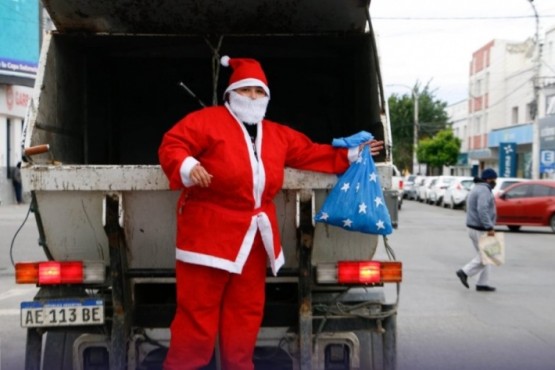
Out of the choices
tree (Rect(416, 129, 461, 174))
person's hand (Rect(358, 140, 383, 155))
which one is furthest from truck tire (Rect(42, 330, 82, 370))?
tree (Rect(416, 129, 461, 174))

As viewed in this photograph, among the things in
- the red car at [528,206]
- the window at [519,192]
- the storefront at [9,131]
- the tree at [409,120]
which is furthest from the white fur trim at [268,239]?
the tree at [409,120]

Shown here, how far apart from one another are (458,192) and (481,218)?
2380cm

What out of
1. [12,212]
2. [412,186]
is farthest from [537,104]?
[12,212]

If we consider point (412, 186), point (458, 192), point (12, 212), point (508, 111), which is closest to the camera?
point (12, 212)

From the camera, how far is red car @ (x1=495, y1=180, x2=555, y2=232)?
2095 cm

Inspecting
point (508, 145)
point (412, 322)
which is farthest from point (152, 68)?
point (508, 145)

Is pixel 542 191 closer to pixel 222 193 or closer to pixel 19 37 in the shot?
pixel 222 193

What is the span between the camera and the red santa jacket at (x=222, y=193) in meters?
3.96

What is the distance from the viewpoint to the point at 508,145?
150ft

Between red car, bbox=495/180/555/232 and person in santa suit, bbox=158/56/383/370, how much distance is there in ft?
58.6

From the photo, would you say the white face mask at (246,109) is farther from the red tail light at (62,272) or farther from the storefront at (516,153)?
the storefront at (516,153)

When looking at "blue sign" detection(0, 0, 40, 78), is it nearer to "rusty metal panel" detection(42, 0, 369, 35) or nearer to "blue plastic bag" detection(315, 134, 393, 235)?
"rusty metal panel" detection(42, 0, 369, 35)

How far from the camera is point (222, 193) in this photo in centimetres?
398

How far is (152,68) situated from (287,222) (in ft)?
8.85
